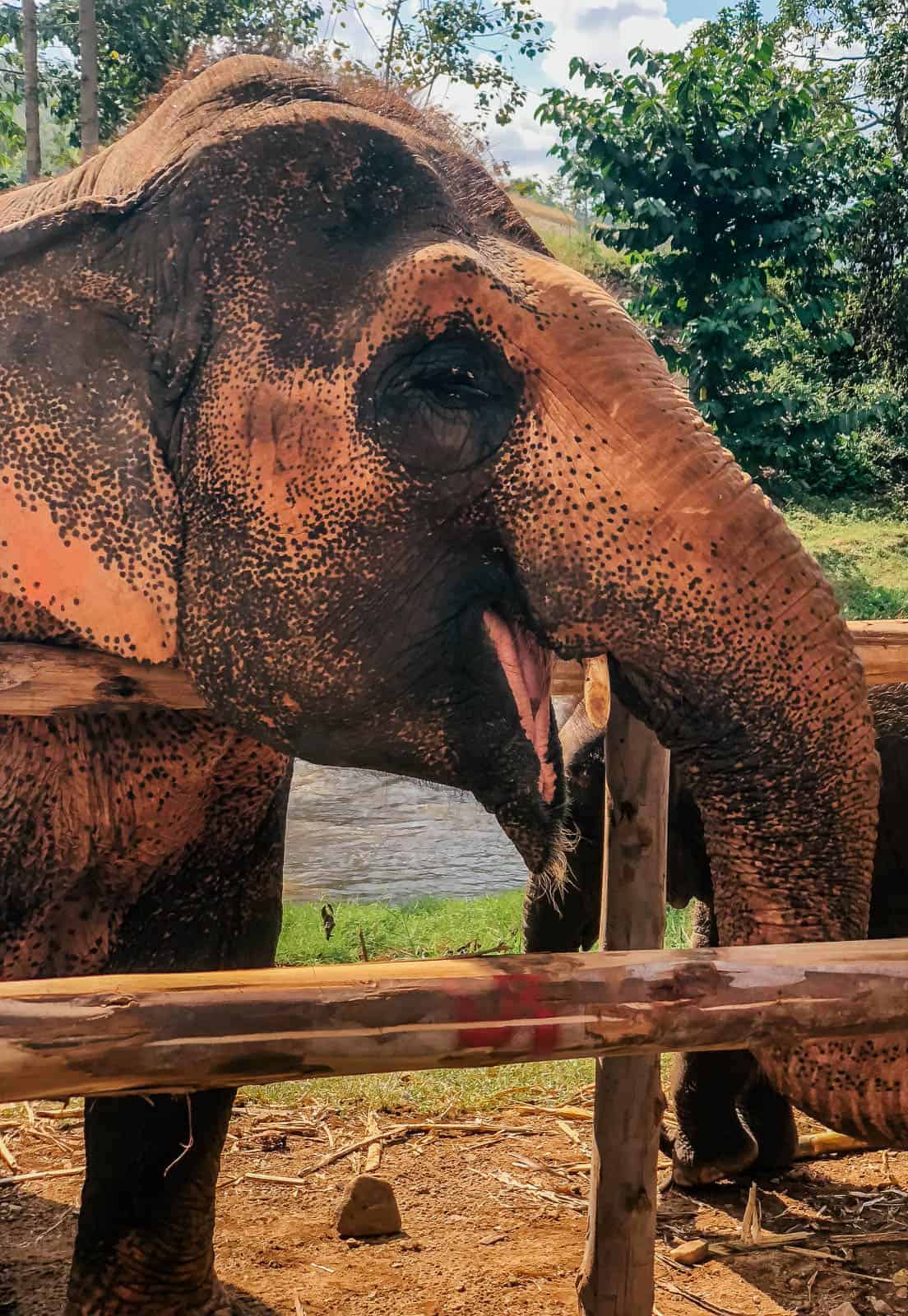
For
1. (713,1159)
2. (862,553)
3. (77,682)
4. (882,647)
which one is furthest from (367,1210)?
(862,553)

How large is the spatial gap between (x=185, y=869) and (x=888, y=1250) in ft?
6.34

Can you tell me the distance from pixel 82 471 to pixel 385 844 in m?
5.43

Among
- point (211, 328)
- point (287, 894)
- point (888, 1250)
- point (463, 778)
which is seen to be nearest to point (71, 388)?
point (211, 328)

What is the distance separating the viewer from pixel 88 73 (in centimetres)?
691

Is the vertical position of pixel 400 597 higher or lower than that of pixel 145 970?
higher

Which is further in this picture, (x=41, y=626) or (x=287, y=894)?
(x=287, y=894)

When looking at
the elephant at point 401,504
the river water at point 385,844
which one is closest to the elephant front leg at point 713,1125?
the elephant at point 401,504

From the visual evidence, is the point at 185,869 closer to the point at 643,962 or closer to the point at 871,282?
the point at 643,962

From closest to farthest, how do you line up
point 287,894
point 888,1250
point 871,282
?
point 888,1250 → point 287,894 → point 871,282

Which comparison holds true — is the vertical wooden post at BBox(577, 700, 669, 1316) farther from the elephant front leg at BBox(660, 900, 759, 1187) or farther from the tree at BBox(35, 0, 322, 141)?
the tree at BBox(35, 0, 322, 141)

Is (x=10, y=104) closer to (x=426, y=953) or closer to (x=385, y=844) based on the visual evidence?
(x=385, y=844)

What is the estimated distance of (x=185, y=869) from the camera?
7.36 feet

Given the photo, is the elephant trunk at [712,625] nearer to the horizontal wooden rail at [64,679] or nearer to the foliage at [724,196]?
the horizontal wooden rail at [64,679]

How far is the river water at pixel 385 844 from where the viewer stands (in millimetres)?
6402
